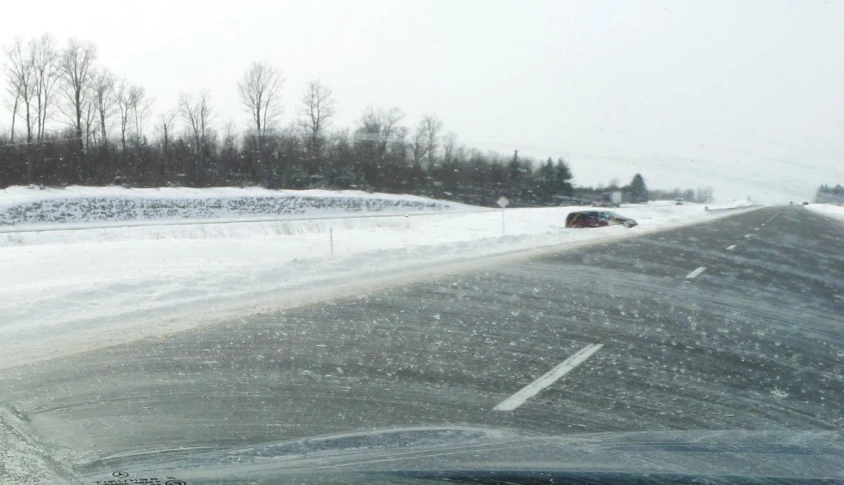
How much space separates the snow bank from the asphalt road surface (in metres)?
37.8

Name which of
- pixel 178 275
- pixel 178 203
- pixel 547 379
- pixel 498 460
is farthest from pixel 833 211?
pixel 498 460

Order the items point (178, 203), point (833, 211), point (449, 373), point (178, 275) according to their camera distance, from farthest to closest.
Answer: point (833, 211) → point (178, 203) → point (178, 275) → point (449, 373)

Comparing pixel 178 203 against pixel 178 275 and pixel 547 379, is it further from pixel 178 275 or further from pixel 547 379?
pixel 547 379

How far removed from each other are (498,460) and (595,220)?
35940 millimetres

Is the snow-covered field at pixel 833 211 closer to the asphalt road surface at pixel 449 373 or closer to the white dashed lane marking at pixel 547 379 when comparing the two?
the asphalt road surface at pixel 449 373

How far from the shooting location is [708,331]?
29.2 ft

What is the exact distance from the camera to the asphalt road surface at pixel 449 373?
16.4 ft

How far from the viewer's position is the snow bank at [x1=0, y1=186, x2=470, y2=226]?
138ft

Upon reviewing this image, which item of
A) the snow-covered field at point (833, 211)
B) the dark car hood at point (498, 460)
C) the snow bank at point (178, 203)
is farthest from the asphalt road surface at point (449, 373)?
the snow-covered field at point (833, 211)

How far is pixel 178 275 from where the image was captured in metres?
12.4

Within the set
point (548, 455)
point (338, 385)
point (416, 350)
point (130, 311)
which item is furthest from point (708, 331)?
point (130, 311)

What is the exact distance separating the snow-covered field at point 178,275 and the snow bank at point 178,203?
44.5 ft

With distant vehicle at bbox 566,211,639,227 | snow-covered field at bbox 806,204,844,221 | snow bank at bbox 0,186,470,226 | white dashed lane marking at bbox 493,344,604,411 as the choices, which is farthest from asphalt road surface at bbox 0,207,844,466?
snow-covered field at bbox 806,204,844,221

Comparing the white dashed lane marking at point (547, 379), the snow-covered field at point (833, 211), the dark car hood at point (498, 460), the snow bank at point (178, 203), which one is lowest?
the snow-covered field at point (833, 211)
